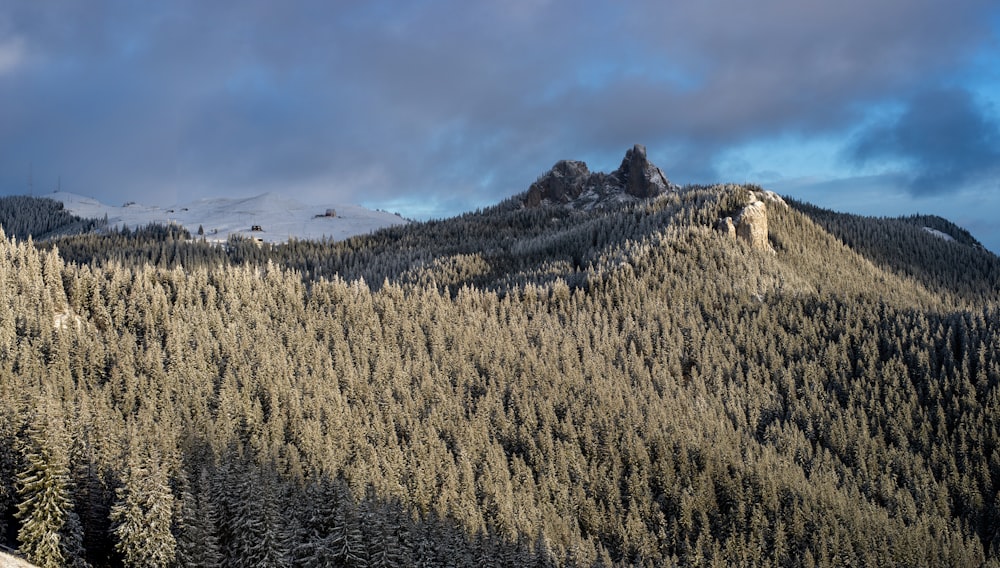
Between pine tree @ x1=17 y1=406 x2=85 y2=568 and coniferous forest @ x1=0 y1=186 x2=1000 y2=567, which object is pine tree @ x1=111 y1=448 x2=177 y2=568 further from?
pine tree @ x1=17 y1=406 x2=85 y2=568

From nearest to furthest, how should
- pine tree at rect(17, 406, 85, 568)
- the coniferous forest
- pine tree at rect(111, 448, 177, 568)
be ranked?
pine tree at rect(17, 406, 85, 568)
pine tree at rect(111, 448, 177, 568)
the coniferous forest

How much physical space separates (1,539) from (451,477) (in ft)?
195

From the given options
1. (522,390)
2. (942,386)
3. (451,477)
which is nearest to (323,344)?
(522,390)

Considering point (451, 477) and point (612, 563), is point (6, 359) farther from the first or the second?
point (612, 563)

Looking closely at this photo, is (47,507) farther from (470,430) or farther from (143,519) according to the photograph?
(470,430)

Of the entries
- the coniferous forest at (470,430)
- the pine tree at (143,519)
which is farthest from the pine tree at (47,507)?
the pine tree at (143,519)

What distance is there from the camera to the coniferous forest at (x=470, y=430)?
332 ft

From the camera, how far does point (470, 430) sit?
145 metres

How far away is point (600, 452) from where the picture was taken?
14925 cm

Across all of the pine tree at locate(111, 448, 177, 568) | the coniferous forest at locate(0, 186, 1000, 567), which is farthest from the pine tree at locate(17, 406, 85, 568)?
the pine tree at locate(111, 448, 177, 568)

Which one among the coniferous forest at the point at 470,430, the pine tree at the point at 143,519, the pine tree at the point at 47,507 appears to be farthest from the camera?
the coniferous forest at the point at 470,430

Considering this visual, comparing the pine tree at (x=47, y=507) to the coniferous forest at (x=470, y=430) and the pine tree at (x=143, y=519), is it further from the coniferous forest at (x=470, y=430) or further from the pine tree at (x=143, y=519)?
the pine tree at (x=143, y=519)

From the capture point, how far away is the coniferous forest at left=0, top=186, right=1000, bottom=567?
101m

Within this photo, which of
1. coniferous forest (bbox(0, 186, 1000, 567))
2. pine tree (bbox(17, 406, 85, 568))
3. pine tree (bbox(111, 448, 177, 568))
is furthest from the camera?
coniferous forest (bbox(0, 186, 1000, 567))
